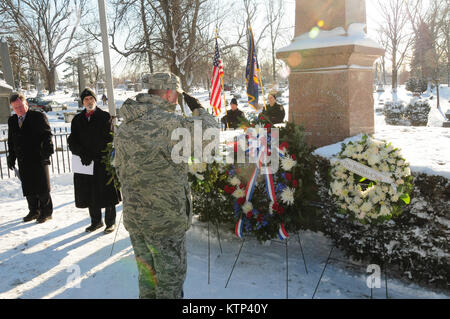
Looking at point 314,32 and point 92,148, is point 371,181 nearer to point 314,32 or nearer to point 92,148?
point 314,32

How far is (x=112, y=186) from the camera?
14.6 feet

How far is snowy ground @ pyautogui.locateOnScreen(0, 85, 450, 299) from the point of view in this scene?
3.11 m

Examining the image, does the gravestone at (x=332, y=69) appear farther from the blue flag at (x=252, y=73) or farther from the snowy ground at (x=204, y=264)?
the blue flag at (x=252, y=73)

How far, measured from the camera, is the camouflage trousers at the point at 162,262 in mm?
2279

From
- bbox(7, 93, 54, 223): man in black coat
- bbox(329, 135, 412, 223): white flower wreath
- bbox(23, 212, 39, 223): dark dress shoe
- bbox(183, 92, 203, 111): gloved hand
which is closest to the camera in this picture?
bbox(183, 92, 203, 111): gloved hand

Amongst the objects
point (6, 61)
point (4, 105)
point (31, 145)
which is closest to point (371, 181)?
point (31, 145)

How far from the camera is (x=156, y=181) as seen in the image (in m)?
2.20

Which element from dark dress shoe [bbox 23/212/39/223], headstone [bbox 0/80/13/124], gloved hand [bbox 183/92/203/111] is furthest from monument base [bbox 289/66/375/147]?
headstone [bbox 0/80/13/124]

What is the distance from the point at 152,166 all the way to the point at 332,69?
316 cm

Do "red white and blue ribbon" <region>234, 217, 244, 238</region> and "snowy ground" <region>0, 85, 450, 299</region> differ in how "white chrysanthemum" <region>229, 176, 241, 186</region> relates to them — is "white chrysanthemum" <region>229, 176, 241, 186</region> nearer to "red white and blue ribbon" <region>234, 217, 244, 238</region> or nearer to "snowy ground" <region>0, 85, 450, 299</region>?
"red white and blue ribbon" <region>234, 217, 244, 238</region>

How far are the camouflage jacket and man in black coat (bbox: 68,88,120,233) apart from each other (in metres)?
2.24

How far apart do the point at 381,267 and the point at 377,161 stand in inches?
42.7

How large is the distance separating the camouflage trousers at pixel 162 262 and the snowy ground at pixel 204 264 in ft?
2.64

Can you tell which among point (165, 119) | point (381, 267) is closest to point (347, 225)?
point (381, 267)
